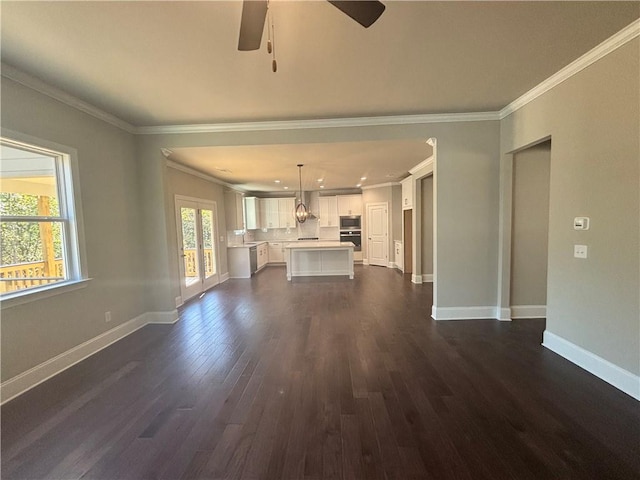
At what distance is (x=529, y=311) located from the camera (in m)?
3.94

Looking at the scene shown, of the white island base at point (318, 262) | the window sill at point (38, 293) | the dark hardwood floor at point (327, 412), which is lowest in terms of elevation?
the dark hardwood floor at point (327, 412)

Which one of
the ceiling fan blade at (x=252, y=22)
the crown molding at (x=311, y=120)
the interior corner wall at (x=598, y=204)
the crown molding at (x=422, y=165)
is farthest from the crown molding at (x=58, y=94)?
the interior corner wall at (x=598, y=204)

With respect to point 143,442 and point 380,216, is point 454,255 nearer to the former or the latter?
point 143,442

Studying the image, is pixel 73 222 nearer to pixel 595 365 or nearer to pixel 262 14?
pixel 262 14

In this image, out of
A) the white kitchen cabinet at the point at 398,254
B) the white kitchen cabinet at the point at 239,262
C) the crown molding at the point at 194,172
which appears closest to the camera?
the crown molding at the point at 194,172

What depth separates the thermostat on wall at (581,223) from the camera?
2.55m

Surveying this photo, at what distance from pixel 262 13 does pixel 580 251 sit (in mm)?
3312

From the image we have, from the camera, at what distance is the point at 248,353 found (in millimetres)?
3061

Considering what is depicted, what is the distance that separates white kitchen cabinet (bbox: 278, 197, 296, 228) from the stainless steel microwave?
1.76 m

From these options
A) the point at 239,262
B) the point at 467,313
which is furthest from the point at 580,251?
the point at 239,262

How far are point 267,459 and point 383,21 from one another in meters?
2.99

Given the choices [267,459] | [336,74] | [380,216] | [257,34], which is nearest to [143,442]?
[267,459]

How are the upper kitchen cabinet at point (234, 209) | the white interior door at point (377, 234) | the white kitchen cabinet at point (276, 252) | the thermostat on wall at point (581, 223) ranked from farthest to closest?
the white kitchen cabinet at point (276, 252) < the white interior door at point (377, 234) < the upper kitchen cabinet at point (234, 209) < the thermostat on wall at point (581, 223)

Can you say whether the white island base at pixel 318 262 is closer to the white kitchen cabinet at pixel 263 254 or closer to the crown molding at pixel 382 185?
the white kitchen cabinet at pixel 263 254
